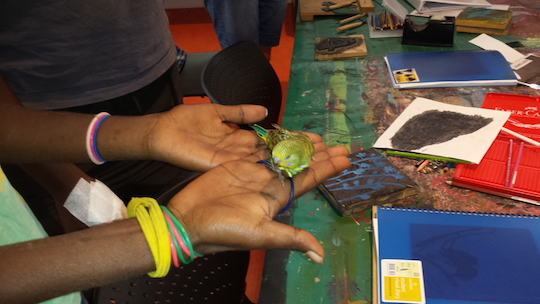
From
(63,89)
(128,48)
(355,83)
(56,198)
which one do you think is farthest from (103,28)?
(355,83)

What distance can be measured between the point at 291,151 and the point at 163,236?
0.37m

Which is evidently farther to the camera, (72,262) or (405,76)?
(405,76)

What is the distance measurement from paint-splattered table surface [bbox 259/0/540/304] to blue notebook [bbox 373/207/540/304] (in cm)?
7

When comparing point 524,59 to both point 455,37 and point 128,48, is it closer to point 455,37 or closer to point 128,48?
point 455,37

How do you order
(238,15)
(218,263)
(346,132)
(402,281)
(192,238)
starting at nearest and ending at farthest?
(192,238) → (402,281) → (218,263) → (346,132) → (238,15)

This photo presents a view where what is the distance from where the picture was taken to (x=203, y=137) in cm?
109

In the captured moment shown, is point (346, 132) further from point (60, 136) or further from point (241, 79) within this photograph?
point (60, 136)

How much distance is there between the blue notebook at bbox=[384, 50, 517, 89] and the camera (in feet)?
5.32

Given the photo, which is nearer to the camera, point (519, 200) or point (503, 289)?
point (503, 289)

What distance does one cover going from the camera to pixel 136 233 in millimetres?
757

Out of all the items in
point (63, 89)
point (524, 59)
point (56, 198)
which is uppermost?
point (63, 89)

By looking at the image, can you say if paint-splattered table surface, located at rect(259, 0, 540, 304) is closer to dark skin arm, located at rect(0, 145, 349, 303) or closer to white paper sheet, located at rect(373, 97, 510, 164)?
white paper sheet, located at rect(373, 97, 510, 164)

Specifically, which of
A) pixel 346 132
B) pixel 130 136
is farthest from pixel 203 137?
pixel 346 132

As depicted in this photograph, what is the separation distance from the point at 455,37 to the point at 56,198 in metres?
1.95
